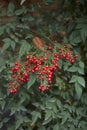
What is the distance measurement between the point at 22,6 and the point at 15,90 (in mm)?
683

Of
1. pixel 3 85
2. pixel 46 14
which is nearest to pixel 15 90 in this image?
pixel 3 85

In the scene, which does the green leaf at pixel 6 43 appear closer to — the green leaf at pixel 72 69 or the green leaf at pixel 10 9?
the green leaf at pixel 10 9

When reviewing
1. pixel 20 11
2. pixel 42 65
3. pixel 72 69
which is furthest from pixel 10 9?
pixel 72 69

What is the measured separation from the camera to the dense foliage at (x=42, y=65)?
7.91 feet

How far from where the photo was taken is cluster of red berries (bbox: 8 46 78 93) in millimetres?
2311

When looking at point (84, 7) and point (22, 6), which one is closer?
point (22, 6)

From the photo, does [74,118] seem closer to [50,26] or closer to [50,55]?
[50,55]

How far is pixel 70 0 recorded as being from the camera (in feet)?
9.15

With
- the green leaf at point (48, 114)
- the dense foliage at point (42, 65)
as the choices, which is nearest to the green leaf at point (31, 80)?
A: the dense foliage at point (42, 65)

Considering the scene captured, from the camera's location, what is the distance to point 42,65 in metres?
2.35

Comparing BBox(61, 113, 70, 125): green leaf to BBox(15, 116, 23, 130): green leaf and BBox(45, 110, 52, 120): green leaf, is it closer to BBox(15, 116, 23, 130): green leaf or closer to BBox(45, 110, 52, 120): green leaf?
BBox(45, 110, 52, 120): green leaf

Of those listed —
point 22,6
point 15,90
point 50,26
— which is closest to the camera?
point 15,90

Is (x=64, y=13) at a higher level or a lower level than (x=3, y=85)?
higher

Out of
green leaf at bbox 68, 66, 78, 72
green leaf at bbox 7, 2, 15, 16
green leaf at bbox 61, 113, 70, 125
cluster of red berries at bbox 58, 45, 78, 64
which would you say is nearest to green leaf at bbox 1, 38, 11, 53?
green leaf at bbox 7, 2, 15, 16
